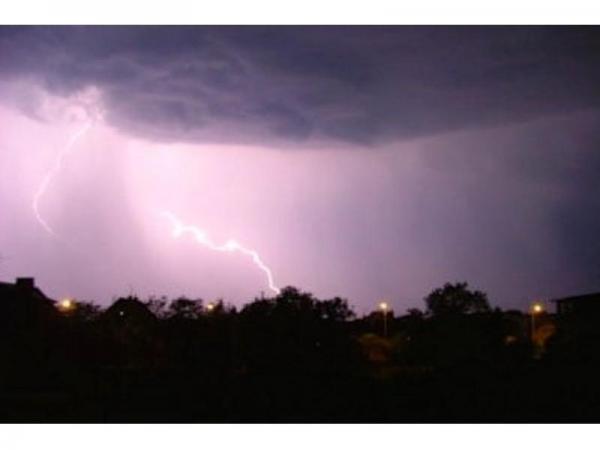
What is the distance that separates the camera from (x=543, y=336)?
41.2m

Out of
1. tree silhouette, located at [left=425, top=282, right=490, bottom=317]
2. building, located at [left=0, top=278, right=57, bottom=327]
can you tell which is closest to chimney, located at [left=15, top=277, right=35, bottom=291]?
building, located at [left=0, top=278, right=57, bottom=327]

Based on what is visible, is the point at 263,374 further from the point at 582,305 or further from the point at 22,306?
the point at 582,305

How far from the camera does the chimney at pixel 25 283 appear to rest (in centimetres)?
3050

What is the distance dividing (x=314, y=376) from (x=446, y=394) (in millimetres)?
3432

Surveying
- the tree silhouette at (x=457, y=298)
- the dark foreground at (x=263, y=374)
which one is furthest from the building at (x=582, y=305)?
the dark foreground at (x=263, y=374)

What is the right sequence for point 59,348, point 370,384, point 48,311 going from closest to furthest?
point 370,384 → point 59,348 → point 48,311

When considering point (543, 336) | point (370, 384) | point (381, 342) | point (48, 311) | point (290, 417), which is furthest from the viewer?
point (543, 336)

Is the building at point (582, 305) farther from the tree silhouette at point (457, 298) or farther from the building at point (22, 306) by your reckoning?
the building at point (22, 306)

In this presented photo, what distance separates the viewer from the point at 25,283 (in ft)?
103

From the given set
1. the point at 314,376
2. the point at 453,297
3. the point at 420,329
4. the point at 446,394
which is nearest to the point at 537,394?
the point at 446,394

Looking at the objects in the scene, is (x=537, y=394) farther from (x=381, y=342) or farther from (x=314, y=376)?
(x=381, y=342)

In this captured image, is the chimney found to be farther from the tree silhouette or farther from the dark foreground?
the tree silhouette

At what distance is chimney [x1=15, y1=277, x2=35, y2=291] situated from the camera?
1201 inches
